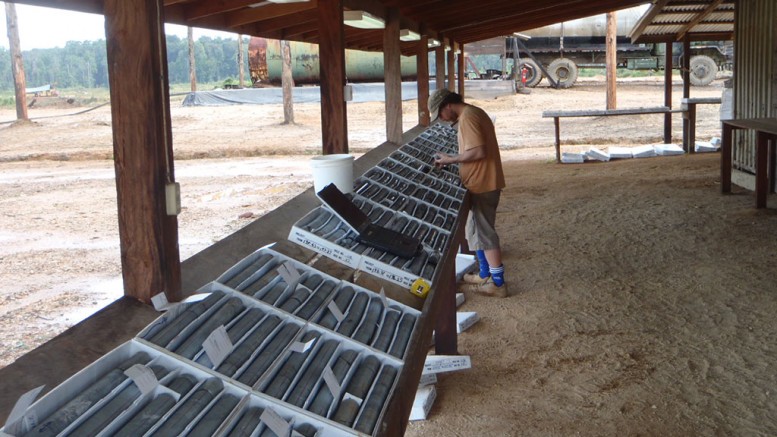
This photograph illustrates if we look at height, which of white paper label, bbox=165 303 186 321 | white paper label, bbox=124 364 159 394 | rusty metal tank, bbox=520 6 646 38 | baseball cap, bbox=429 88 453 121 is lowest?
white paper label, bbox=124 364 159 394

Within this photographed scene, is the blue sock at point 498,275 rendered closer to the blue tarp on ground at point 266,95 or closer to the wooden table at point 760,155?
the wooden table at point 760,155

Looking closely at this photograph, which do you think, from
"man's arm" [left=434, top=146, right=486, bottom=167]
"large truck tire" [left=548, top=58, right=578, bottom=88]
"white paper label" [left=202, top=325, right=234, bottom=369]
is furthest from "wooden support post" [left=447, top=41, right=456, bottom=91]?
"large truck tire" [left=548, top=58, right=578, bottom=88]

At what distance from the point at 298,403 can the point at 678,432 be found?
8.73 ft

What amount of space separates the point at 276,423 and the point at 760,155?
308 inches

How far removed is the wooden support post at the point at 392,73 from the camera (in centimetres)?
785

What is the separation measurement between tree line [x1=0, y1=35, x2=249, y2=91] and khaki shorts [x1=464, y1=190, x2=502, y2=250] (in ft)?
200

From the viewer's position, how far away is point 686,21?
12.5 m

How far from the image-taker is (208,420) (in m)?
1.97

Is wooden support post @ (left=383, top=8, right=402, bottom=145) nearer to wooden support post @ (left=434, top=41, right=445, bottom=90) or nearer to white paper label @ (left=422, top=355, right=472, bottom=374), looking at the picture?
white paper label @ (left=422, top=355, right=472, bottom=374)

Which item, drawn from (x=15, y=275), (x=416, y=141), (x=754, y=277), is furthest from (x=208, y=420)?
(x=15, y=275)

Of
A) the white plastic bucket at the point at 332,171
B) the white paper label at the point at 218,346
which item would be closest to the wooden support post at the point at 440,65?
the white plastic bucket at the point at 332,171

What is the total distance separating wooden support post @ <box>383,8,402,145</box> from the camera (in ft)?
25.7

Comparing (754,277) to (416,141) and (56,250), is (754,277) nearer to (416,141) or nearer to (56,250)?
(416,141)

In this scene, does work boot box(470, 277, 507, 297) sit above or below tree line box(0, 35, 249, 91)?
below
